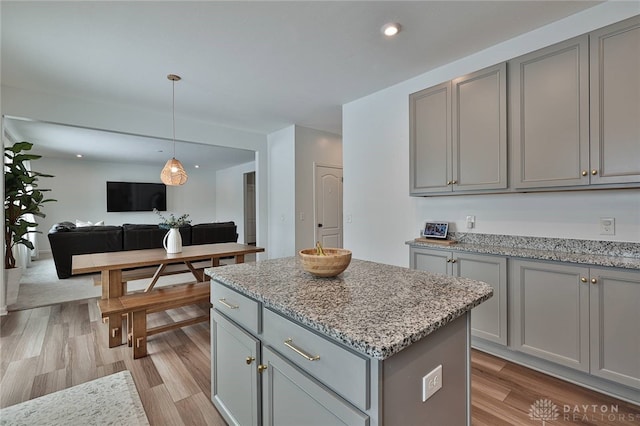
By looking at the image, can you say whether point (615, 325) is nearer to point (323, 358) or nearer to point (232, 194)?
point (323, 358)

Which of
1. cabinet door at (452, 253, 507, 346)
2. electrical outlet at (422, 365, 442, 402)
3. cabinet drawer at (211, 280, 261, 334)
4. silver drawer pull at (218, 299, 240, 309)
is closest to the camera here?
electrical outlet at (422, 365, 442, 402)

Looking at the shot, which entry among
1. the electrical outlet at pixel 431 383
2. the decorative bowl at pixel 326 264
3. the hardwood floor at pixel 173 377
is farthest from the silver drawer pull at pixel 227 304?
the electrical outlet at pixel 431 383

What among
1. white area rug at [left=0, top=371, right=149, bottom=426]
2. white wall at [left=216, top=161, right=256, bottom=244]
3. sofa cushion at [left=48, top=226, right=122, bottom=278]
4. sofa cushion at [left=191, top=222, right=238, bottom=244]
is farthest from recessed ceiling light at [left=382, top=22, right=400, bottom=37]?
white wall at [left=216, top=161, right=256, bottom=244]

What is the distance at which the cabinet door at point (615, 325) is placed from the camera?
1698 mm

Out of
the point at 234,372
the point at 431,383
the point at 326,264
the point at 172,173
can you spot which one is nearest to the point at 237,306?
the point at 234,372

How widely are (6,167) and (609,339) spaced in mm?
5968

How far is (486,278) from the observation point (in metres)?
2.29

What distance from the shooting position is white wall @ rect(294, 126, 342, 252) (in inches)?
193

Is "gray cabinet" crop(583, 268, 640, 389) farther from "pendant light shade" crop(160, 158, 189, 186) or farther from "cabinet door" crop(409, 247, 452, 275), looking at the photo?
"pendant light shade" crop(160, 158, 189, 186)

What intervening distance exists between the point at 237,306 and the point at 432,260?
186cm

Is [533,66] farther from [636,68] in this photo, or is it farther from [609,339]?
[609,339]

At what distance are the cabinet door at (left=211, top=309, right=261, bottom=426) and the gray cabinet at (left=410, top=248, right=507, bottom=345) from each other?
1853mm

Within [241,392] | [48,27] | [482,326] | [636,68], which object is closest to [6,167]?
[48,27]

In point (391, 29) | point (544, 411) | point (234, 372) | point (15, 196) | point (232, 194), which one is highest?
point (391, 29)
